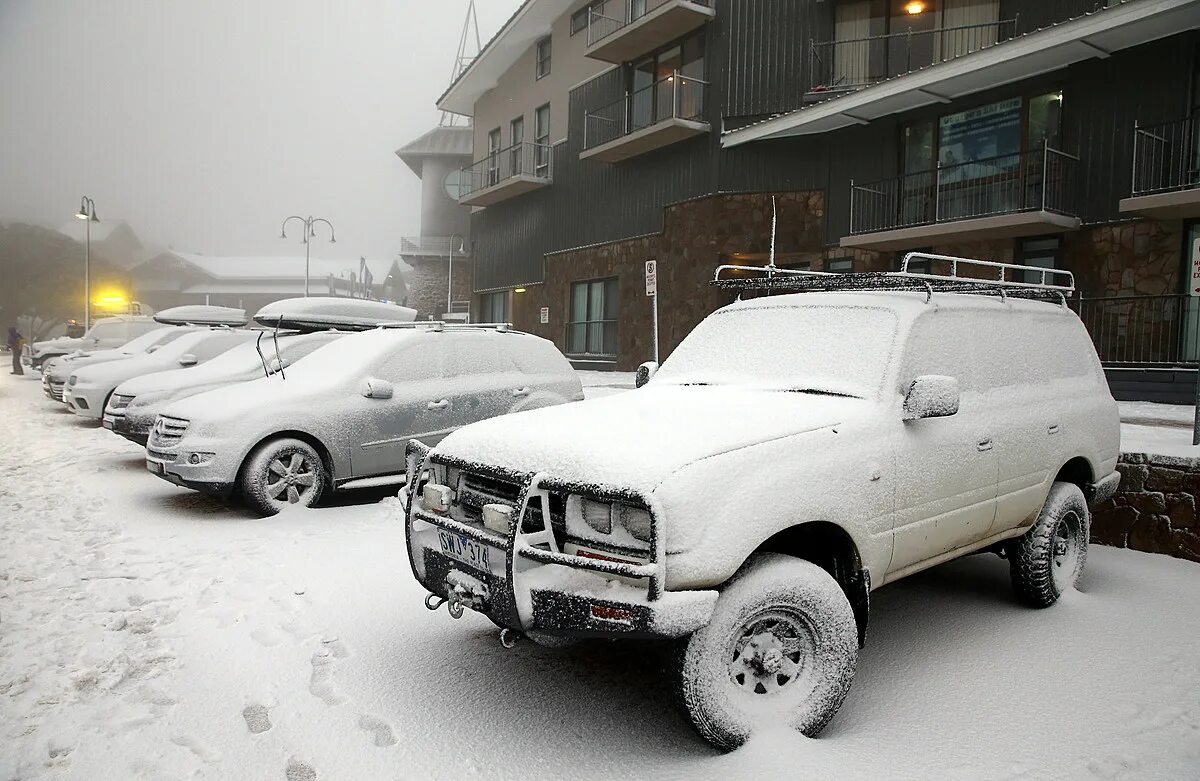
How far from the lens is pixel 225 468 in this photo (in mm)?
7070

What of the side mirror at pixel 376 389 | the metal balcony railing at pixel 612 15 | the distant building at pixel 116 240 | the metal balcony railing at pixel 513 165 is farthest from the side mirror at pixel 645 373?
the distant building at pixel 116 240

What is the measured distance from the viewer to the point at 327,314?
34.6 ft

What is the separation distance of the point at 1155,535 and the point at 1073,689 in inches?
122

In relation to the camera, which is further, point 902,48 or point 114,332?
point 114,332

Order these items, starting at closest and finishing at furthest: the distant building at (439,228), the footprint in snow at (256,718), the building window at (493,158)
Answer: the footprint in snow at (256,718)
the building window at (493,158)
the distant building at (439,228)

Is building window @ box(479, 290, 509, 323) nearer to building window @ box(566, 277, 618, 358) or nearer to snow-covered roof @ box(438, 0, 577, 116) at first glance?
building window @ box(566, 277, 618, 358)

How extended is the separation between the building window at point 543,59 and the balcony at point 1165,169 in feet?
63.3

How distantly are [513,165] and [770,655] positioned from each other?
28.5 m

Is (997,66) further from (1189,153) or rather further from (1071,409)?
(1071,409)

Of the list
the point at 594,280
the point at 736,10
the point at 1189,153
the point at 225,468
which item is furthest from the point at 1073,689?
the point at 594,280

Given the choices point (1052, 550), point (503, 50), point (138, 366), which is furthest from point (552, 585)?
point (503, 50)

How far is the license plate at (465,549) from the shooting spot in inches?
134

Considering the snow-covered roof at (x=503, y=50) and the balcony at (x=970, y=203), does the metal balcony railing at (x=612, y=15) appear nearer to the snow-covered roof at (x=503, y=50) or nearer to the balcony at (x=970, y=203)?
the snow-covered roof at (x=503, y=50)

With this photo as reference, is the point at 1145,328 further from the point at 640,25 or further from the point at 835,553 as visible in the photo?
the point at 640,25
